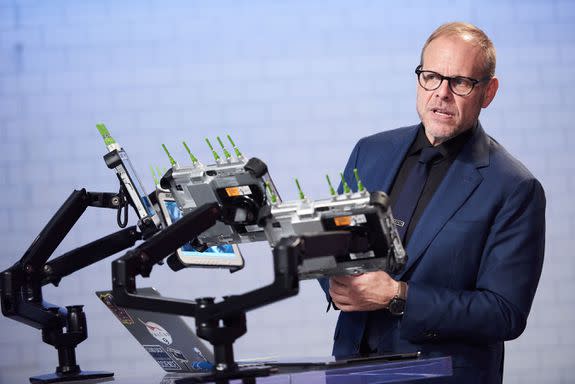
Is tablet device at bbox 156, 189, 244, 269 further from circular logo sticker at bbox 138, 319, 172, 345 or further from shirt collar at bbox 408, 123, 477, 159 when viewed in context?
shirt collar at bbox 408, 123, 477, 159

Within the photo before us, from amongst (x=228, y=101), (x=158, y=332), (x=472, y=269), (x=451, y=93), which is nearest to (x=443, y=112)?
(x=451, y=93)

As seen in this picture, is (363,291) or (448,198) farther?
(448,198)

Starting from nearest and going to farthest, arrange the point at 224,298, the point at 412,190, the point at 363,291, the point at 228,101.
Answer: the point at 224,298, the point at 363,291, the point at 412,190, the point at 228,101

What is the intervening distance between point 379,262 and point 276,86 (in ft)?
9.08

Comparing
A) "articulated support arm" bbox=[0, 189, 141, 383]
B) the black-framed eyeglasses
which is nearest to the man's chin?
the black-framed eyeglasses

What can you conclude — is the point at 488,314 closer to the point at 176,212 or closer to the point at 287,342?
the point at 176,212

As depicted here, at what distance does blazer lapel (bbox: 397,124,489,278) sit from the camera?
262cm

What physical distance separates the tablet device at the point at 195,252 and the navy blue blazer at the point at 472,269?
0.37 m

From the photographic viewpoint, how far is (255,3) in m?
4.83

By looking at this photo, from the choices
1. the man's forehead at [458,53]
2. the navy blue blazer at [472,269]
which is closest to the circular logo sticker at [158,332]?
the navy blue blazer at [472,269]

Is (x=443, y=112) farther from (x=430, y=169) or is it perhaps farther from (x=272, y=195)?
(x=272, y=195)

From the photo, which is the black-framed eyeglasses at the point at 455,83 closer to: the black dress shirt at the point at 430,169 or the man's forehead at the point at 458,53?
the man's forehead at the point at 458,53

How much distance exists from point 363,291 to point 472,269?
1.20ft

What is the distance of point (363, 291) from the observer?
2436mm
